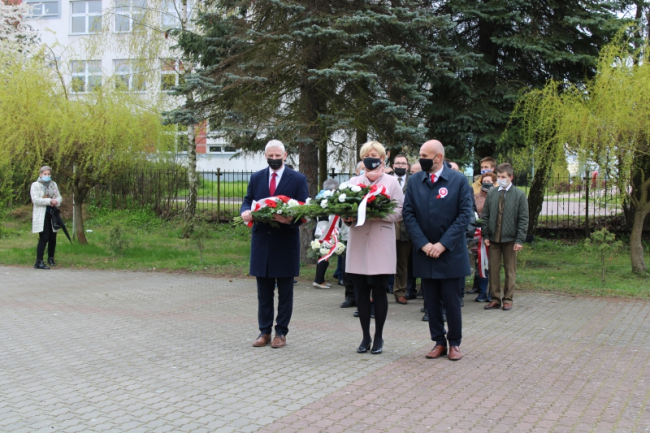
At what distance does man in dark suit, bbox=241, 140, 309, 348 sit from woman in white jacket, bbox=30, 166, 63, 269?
7.63 meters

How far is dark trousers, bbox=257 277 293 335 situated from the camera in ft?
21.7

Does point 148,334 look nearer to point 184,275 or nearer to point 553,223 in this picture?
point 184,275

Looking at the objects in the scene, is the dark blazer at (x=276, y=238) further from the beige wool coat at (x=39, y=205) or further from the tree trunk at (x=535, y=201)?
the tree trunk at (x=535, y=201)

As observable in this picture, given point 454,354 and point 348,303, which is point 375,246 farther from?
point 348,303

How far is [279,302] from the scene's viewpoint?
6664mm

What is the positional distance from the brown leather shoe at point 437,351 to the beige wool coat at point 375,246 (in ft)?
2.88

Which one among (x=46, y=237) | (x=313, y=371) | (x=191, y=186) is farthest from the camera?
(x=191, y=186)

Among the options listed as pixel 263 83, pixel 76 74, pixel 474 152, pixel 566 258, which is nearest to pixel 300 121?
pixel 263 83

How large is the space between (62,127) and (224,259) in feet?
15.3

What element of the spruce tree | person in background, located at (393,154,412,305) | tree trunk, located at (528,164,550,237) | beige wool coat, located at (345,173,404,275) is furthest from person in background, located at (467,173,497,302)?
tree trunk, located at (528,164,550,237)

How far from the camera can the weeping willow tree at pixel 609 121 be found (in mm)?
10680

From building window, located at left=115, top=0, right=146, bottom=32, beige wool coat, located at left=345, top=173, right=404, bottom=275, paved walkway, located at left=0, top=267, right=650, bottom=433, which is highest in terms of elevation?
building window, located at left=115, top=0, right=146, bottom=32

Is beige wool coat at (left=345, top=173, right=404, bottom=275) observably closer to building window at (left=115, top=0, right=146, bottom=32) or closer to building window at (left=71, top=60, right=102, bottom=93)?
building window at (left=71, top=60, right=102, bottom=93)

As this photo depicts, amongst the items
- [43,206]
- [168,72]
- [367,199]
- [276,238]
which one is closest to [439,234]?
[367,199]
